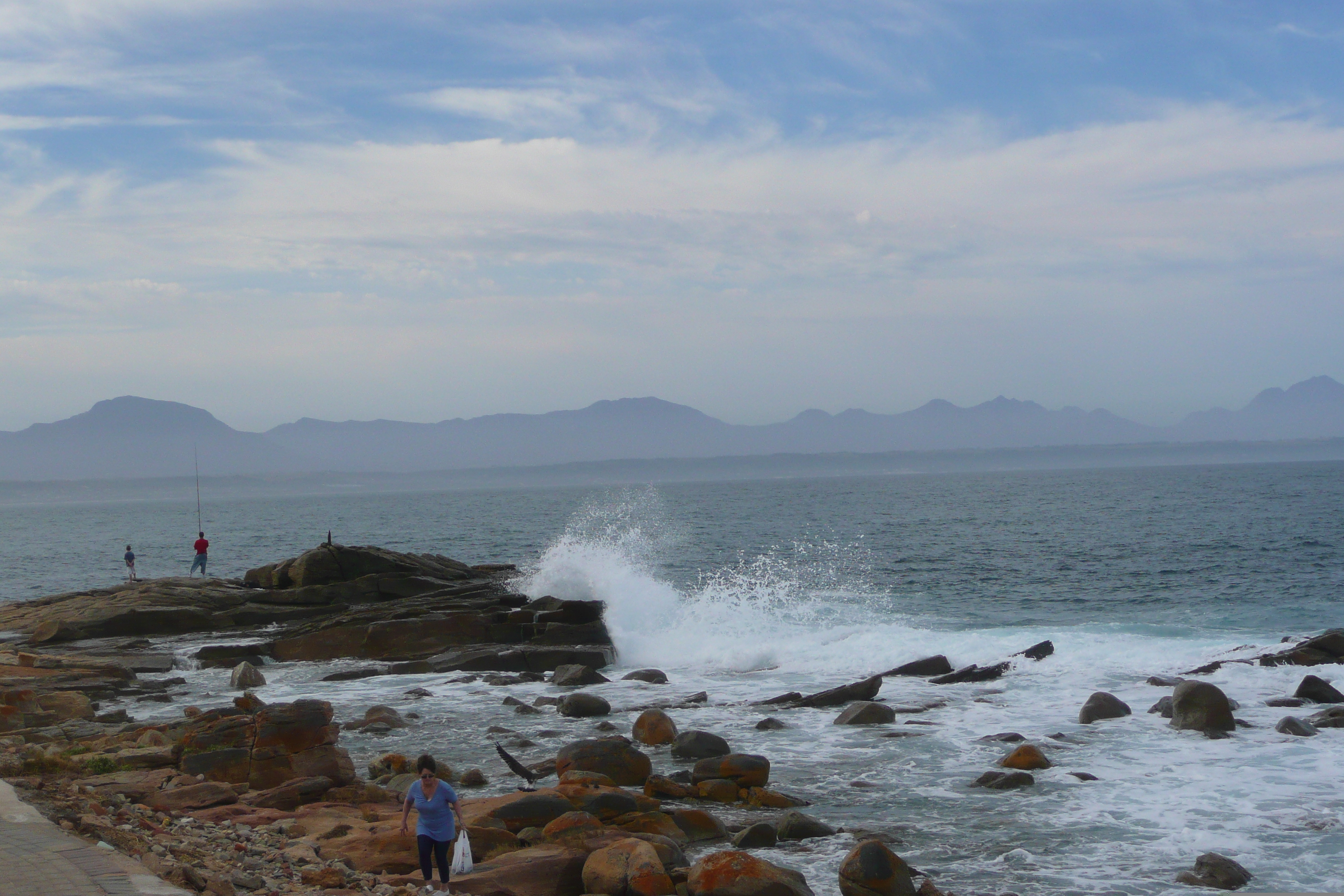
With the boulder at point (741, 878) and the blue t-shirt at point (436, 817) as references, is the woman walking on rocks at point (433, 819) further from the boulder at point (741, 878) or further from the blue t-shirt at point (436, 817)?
the boulder at point (741, 878)

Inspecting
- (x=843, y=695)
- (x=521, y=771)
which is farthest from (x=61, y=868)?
(x=843, y=695)

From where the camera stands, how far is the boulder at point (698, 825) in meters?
12.4

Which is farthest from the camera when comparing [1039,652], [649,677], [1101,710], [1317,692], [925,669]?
[1039,652]

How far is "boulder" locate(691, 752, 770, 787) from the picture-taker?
1437 cm

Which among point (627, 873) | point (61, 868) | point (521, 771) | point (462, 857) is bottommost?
point (521, 771)

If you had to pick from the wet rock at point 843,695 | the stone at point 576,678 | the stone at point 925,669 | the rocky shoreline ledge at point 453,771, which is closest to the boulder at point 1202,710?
the rocky shoreline ledge at point 453,771

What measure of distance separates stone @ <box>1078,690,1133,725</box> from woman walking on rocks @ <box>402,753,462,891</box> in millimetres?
12368

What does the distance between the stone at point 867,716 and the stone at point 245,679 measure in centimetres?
1267

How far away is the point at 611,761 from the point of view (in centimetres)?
1464

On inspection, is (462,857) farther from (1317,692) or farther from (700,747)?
(1317,692)

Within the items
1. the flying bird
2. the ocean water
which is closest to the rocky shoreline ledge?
the flying bird

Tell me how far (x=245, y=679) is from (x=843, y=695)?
13.0 metres

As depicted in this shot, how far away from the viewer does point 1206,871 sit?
11234 mm

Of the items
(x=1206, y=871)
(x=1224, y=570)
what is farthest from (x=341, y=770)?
(x=1224, y=570)
